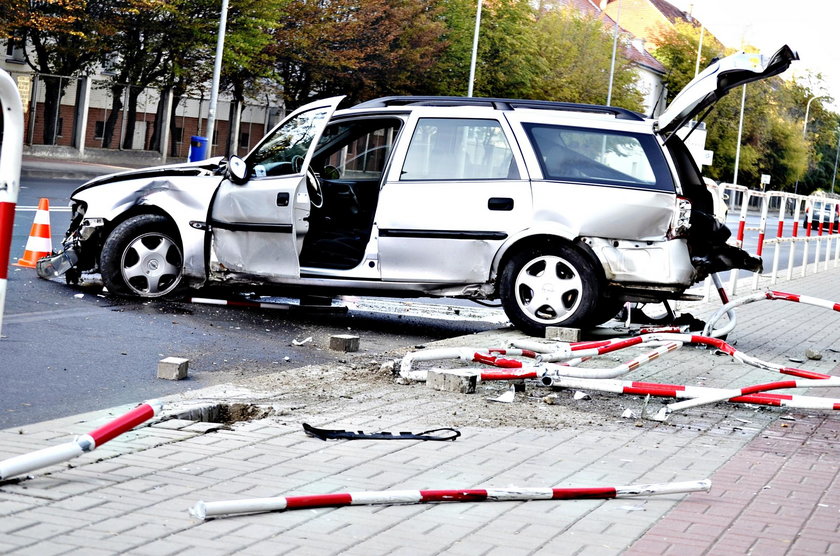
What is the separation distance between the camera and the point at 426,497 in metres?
5.16

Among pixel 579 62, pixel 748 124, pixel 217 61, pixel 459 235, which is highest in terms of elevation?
pixel 579 62

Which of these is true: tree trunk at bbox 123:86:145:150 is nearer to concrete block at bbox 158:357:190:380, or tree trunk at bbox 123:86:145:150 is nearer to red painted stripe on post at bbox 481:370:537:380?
concrete block at bbox 158:357:190:380

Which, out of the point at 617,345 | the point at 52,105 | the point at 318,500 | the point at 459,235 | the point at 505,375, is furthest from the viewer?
the point at 52,105

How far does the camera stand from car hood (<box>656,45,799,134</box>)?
1073 cm

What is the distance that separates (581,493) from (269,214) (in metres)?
6.12

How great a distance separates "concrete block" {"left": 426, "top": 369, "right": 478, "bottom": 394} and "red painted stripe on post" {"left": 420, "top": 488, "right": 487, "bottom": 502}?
108 inches

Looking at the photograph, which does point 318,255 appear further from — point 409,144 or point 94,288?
point 94,288

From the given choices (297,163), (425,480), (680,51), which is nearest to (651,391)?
(425,480)

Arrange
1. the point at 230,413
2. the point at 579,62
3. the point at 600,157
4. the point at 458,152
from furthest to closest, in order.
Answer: the point at 579,62 < the point at 458,152 < the point at 600,157 < the point at 230,413

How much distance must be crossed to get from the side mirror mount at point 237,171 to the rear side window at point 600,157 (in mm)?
2473

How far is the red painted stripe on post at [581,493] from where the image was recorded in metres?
5.42

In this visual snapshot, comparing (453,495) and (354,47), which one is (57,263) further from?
(354,47)

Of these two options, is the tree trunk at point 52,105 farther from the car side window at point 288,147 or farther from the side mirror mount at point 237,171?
the side mirror mount at point 237,171

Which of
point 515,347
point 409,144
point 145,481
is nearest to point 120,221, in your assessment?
point 409,144
